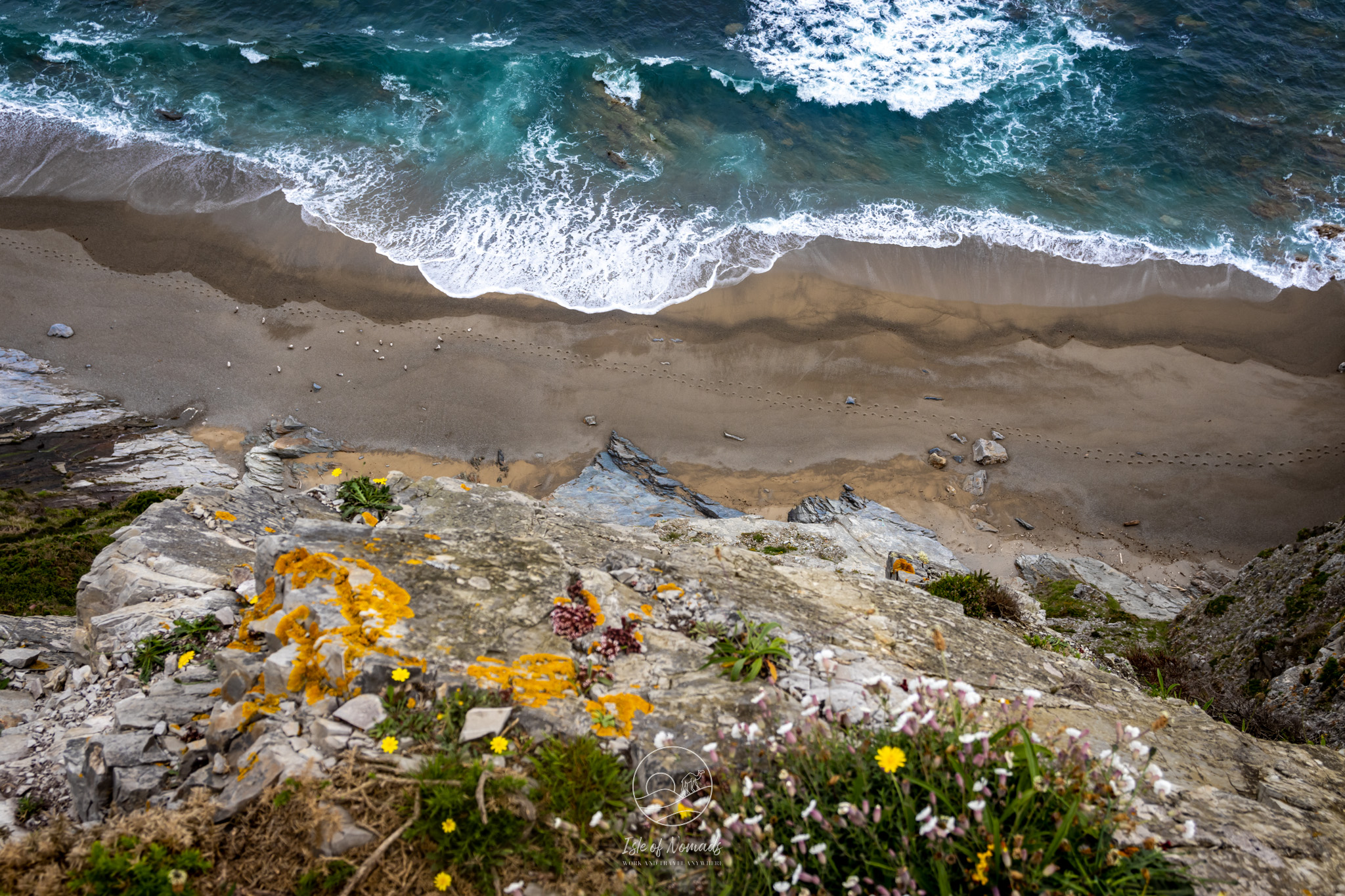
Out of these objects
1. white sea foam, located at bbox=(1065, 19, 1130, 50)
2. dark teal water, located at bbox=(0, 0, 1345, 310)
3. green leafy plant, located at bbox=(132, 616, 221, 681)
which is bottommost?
green leafy plant, located at bbox=(132, 616, 221, 681)

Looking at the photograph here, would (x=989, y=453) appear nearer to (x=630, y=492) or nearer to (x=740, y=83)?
(x=630, y=492)

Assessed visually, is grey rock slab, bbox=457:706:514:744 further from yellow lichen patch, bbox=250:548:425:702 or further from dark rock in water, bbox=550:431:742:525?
dark rock in water, bbox=550:431:742:525

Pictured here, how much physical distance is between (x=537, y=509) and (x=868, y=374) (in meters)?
12.3

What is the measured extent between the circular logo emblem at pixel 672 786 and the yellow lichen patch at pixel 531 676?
85 cm

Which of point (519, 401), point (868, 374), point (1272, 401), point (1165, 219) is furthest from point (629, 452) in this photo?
point (1165, 219)

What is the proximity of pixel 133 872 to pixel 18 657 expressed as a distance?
518 cm

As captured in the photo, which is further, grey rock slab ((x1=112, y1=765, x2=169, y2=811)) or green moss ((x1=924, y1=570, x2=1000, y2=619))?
green moss ((x1=924, y1=570, x2=1000, y2=619))

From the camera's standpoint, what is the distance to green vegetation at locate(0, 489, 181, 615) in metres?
8.64

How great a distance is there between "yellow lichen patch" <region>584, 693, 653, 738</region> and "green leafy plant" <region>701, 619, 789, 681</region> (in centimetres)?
69

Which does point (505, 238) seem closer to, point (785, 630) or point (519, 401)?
point (519, 401)

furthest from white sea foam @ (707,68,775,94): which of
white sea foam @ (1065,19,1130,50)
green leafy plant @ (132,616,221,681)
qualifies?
green leafy plant @ (132,616,221,681)

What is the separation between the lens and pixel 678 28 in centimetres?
2598

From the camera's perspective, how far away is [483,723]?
170 inches

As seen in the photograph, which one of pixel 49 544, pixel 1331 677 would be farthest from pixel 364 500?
pixel 1331 677
